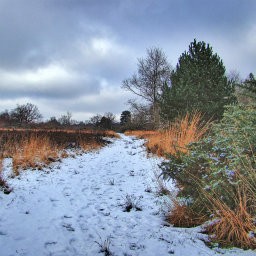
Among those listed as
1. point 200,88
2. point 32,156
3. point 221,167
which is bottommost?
point 32,156

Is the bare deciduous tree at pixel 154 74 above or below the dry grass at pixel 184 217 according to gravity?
above

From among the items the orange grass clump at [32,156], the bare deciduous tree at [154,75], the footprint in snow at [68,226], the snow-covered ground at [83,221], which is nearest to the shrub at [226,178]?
the snow-covered ground at [83,221]

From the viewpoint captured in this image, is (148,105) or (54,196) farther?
Answer: (148,105)

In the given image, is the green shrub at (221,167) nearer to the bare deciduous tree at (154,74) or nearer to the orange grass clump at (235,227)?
the orange grass clump at (235,227)

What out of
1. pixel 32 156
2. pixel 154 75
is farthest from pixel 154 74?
pixel 32 156

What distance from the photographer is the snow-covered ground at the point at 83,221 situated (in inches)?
106

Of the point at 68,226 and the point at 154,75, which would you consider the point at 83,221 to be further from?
A: the point at 154,75

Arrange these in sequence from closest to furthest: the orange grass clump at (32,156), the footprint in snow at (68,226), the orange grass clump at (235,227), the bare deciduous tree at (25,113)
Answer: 1. the orange grass clump at (235,227)
2. the footprint in snow at (68,226)
3. the orange grass clump at (32,156)
4. the bare deciduous tree at (25,113)

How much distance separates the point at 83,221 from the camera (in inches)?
135

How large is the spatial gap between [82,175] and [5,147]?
9.37ft

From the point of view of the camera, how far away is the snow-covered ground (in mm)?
2697

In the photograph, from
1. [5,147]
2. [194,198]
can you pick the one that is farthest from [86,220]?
[5,147]

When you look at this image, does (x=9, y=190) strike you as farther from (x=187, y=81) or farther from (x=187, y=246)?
(x=187, y=81)

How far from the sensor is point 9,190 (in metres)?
4.18
